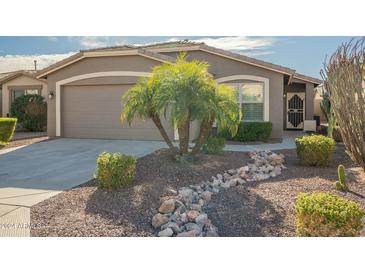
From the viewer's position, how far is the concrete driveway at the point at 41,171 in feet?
15.0

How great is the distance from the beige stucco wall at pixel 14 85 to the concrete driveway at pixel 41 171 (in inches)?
316

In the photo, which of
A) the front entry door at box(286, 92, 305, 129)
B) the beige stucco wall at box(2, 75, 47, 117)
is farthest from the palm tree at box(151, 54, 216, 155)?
the beige stucco wall at box(2, 75, 47, 117)

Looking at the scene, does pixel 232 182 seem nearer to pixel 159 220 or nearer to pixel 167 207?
pixel 167 207

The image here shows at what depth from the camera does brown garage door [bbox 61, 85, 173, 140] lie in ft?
40.0

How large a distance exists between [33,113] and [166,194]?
46.2ft

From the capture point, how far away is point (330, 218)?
3.52 metres

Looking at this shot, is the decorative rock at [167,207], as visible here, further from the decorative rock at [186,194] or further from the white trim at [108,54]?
the white trim at [108,54]

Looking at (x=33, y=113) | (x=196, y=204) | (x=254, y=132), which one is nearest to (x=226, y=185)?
(x=196, y=204)

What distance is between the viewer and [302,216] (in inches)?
147

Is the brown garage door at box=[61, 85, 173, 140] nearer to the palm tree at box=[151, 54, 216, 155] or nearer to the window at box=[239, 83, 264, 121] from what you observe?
the window at box=[239, 83, 264, 121]

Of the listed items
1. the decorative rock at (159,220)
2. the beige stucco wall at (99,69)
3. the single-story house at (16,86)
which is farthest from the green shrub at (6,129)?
the decorative rock at (159,220)
